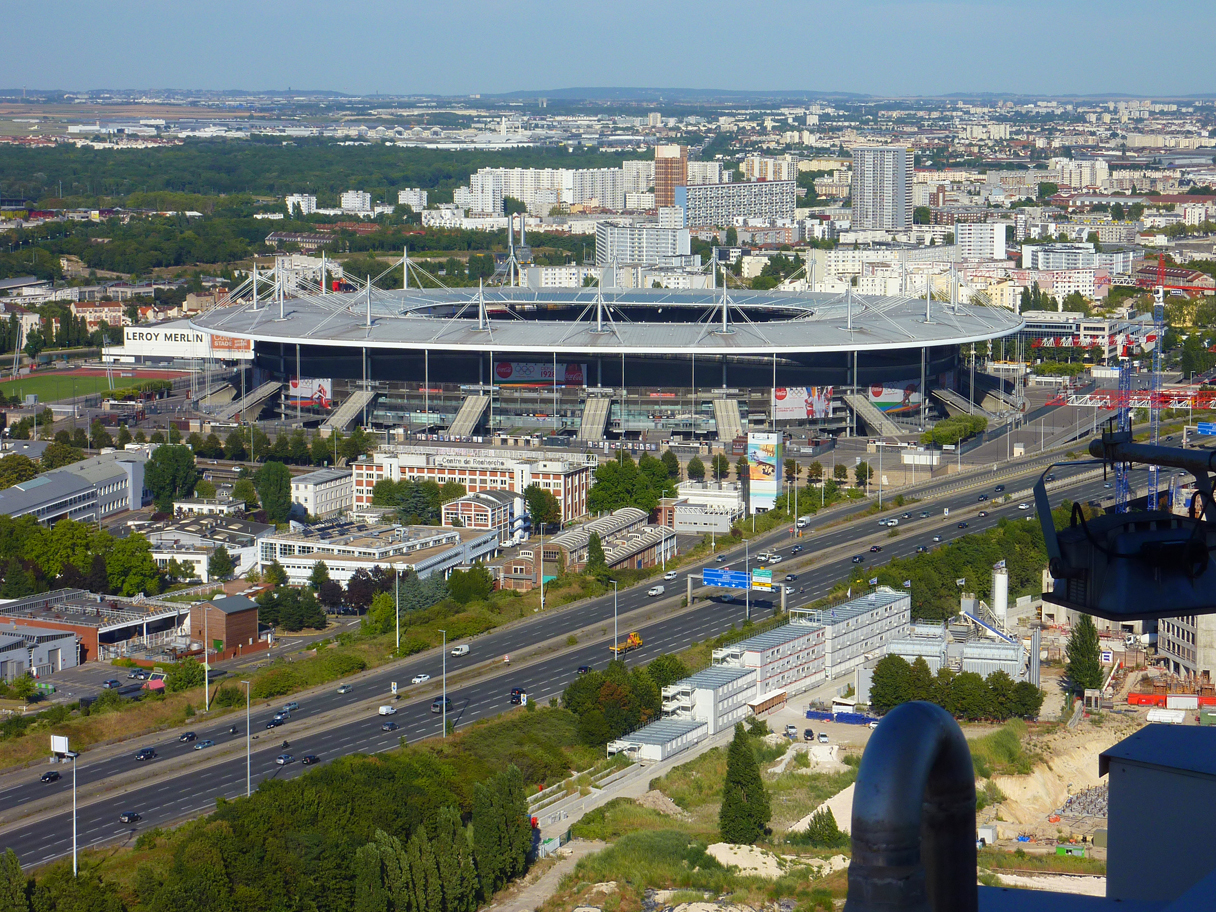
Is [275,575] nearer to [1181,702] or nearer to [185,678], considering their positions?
[185,678]

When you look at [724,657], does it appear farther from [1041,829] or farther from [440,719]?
[1041,829]

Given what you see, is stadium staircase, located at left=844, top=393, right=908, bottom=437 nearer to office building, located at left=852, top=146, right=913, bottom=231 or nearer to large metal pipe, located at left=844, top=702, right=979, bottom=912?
large metal pipe, located at left=844, top=702, right=979, bottom=912

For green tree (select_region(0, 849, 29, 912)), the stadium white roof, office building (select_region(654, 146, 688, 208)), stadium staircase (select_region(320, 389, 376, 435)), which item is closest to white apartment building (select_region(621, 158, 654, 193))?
office building (select_region(654, 146, 688, 208))

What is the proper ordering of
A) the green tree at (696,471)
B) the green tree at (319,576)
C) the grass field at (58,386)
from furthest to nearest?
the grass field at (58,386) → the green tree at (696,471) → the green tree at (319,576)

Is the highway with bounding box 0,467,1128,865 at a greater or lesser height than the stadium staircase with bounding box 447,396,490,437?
lesser

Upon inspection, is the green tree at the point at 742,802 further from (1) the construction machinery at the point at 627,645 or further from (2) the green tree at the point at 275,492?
(2) the green tree at the point at 275,492

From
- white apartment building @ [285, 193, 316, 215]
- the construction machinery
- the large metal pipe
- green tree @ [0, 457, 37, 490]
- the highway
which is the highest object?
the large metal pipe

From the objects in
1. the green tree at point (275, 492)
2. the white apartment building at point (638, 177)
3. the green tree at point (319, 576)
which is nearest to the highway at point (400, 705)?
the green tree at point (319, 576)
